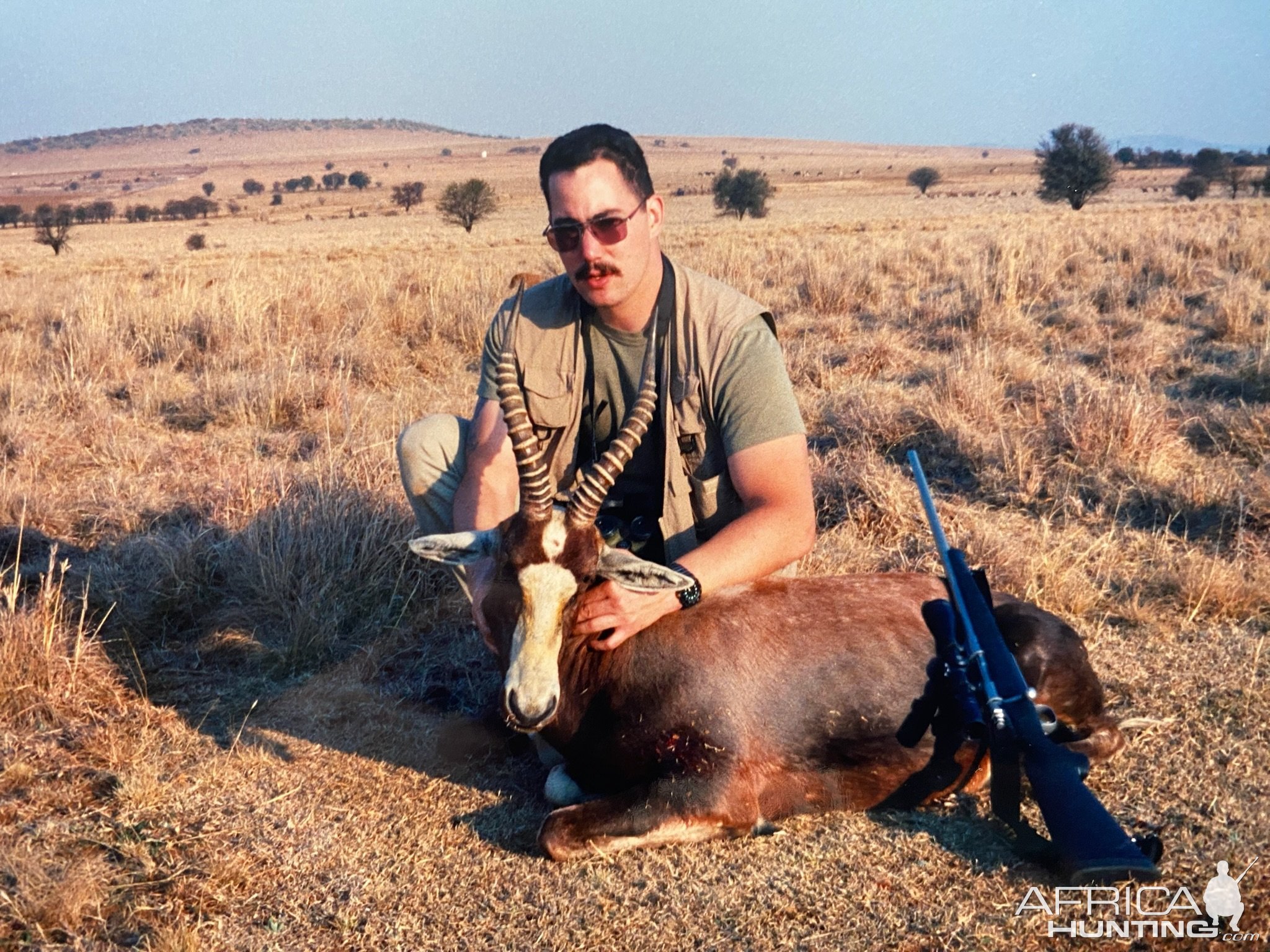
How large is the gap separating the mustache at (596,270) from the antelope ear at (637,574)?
141cm

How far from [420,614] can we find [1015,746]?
3.56 meters

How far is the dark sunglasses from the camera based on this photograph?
184 inches

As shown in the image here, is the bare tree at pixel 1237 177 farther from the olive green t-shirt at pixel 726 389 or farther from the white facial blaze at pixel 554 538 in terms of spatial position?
the white facial blaze at pixel 554 538

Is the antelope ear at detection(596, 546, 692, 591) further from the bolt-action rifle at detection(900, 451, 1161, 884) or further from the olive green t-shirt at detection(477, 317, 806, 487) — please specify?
the bolt-action rifle at detection(900, 451, 1161, 884)

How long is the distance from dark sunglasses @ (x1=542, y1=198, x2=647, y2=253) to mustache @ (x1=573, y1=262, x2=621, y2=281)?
0.31 feet

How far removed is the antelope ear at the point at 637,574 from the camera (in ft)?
13.2

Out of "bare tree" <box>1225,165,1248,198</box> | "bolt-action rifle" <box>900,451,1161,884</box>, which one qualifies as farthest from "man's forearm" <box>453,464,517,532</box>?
"bare tree" <box>1225,165,1248,198</box>

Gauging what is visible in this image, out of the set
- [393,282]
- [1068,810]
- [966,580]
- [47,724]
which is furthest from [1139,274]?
[47,724]

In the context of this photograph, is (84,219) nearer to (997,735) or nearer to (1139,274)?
(1139,274)

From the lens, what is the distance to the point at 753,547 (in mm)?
4430

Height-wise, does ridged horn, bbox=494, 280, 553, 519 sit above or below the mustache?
below

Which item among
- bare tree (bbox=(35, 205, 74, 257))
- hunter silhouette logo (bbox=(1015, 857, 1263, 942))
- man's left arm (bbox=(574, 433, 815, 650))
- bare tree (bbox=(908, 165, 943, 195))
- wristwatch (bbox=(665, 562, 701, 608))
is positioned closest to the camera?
hunter silhouette logo (bbox=(1015, 857, 1263, 942))

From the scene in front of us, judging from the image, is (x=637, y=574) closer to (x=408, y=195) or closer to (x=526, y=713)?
(x=526, y=713)

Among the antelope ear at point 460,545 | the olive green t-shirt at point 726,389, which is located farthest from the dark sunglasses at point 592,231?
the antelope ear at point 460,545
